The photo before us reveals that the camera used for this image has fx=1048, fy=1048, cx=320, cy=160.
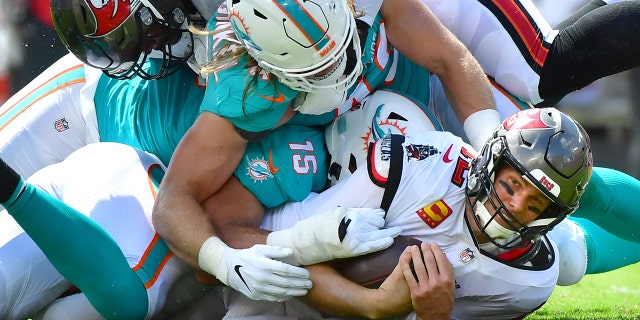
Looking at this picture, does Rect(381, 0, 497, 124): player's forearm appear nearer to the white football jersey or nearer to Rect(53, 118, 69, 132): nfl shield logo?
the white football jersey

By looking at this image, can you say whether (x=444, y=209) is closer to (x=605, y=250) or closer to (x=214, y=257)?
(x=214, y=257)

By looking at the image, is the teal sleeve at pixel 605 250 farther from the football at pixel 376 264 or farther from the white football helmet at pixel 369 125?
the football at pixel 376 264

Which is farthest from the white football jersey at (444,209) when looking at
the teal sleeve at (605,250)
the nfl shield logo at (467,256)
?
the teal sleeve at (605,250)

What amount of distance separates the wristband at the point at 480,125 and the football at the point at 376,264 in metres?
0.55

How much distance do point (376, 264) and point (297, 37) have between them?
2.60ft

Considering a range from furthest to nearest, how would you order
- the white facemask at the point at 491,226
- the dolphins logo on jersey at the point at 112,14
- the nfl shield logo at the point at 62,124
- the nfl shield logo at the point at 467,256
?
1. the nfl shield logo at the point at 62,124
2. the dolphins logo on jersey at the point at 112,14
3. the nfl shield logo at the point at 467,256
4. the white facemask at the point at 491,226

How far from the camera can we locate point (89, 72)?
14.9 feet

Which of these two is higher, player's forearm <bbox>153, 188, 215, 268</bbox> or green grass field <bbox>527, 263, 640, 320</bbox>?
player's forearm <bbox>153, 188, 215, 268</bbox>

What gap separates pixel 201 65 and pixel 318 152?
0.55 meters

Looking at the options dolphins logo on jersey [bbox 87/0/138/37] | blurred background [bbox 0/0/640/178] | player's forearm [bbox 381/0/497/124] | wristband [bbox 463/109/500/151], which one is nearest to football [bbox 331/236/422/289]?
wristband [bbox 463/109/500/151]

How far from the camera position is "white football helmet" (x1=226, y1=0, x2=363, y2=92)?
3.47 m

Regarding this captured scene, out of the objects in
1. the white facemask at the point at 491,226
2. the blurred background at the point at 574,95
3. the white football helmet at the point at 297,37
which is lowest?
the blurred background at the point at 574,95

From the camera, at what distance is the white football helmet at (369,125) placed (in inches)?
152

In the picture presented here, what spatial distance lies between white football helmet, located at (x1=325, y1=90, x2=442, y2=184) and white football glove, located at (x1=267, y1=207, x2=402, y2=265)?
41cm
